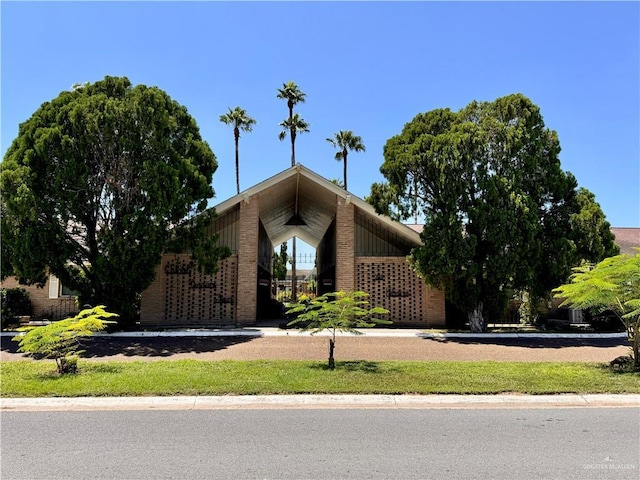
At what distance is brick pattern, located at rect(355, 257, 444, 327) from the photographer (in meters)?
19.3

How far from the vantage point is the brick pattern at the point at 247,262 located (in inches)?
743

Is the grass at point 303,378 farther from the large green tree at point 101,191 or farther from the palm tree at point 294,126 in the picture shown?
the palm tree at point 294,126

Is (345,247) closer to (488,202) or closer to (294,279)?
(488,202)

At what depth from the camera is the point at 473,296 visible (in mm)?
17109

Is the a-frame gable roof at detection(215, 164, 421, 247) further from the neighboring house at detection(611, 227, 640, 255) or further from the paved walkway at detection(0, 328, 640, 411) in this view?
the neighboring house at detection(611, 227, 640, 255)

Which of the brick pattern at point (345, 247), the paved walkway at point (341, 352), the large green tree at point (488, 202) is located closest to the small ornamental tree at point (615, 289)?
the paved walkway at point (341, 352)

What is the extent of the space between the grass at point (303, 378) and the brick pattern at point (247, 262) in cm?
772

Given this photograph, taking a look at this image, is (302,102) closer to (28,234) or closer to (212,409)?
(28,234)

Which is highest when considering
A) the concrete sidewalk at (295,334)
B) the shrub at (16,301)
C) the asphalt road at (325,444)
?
the shrub at (16,301)

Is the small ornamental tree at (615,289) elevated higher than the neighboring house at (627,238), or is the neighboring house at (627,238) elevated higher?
the neighboring house at (627,238)

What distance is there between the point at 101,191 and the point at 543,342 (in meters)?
15.1

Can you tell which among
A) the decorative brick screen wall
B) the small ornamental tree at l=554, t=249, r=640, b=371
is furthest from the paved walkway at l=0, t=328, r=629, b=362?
the decorative brick screen wall

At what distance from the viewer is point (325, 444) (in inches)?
226

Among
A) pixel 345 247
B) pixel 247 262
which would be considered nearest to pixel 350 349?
pixel 345 247
